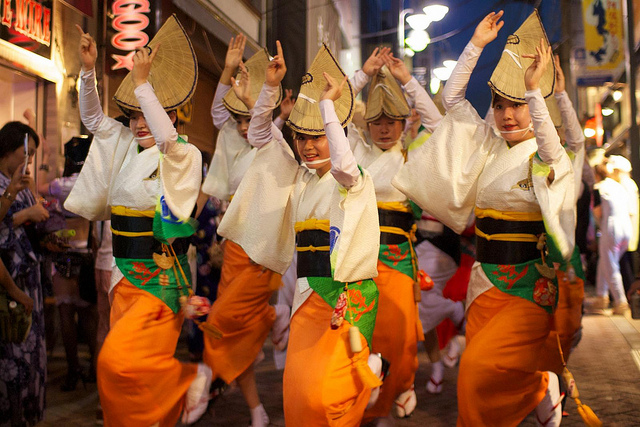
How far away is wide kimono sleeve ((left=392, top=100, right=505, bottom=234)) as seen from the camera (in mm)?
3365

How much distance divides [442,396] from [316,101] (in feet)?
7.91

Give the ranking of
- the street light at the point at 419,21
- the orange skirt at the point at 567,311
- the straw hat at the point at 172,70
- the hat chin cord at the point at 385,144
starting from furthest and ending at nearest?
the street light at the point at 419,21
the hat chin cord at the point at 385,144
the orange skirt at the point at 567,311
the straw hat at the point at 172,70

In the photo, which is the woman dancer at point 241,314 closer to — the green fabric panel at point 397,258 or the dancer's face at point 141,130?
the dancer's face at point 141,130

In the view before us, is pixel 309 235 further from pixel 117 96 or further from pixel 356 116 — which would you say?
pixel 356 116

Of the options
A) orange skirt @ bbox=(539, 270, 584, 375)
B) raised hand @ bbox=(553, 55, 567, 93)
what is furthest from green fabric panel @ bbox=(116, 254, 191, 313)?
raised hand @ bbox=(553, 55, 567, 93)

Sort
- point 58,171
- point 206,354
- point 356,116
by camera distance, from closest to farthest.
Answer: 1. point 206,354
2. point 356,116
3. point 58,171

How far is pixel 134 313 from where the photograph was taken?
10.7 feet

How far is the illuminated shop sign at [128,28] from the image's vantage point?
5.25 meters

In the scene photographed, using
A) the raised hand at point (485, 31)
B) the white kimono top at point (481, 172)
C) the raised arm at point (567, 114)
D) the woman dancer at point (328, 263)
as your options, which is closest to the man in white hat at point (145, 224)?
the woman dancer at point (328, 263)

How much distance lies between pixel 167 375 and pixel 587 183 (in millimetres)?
3592

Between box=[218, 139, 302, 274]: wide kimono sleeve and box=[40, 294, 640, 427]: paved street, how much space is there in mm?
1084

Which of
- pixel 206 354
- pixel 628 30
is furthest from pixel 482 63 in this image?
pixel 206 354

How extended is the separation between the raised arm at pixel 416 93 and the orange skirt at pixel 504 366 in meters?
1.22

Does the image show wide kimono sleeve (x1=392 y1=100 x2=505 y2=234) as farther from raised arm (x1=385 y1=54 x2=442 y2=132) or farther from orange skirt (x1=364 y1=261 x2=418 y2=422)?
orange skirt (x1=364 y1=261 x2=418 y2=422)
